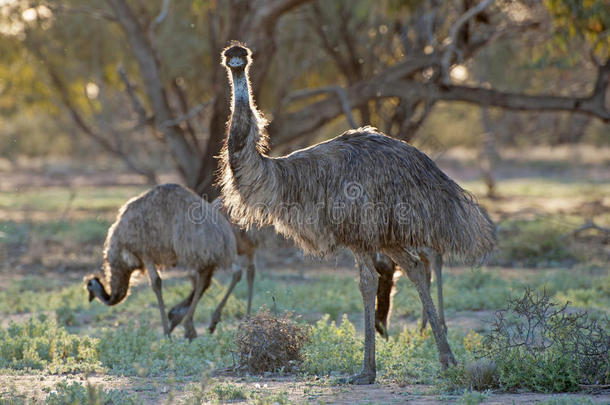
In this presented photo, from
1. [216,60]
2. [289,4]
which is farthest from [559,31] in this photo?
[216,60]

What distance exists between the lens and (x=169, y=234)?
7.99m

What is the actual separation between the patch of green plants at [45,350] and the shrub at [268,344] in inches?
49.7

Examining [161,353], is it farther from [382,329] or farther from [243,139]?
[243,139]

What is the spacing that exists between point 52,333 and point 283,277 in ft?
17.4

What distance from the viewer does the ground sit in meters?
5.68

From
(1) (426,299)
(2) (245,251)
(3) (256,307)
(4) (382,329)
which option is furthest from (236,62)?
(3) (256,307)

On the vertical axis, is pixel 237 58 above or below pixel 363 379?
above

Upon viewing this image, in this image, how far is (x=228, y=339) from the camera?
7.42 metres

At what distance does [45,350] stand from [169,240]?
60.6 inches

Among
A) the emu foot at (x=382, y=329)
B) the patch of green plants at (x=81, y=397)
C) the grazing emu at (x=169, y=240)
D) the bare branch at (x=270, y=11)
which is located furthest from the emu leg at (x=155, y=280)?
the bare branch at (x=270, y=11)

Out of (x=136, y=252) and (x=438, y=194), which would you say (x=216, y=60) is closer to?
(x=136, y=252)

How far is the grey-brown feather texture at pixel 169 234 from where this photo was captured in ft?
26.1

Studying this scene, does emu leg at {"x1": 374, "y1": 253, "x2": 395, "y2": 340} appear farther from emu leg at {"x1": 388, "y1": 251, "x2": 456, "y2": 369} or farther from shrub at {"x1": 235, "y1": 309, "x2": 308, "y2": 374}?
emu leg at {"x1": 388, "y1": 251, "x2": 456, "y2": 369}

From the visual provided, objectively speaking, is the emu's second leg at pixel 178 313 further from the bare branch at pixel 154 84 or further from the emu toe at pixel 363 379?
the bare branch at pixel 154 84
